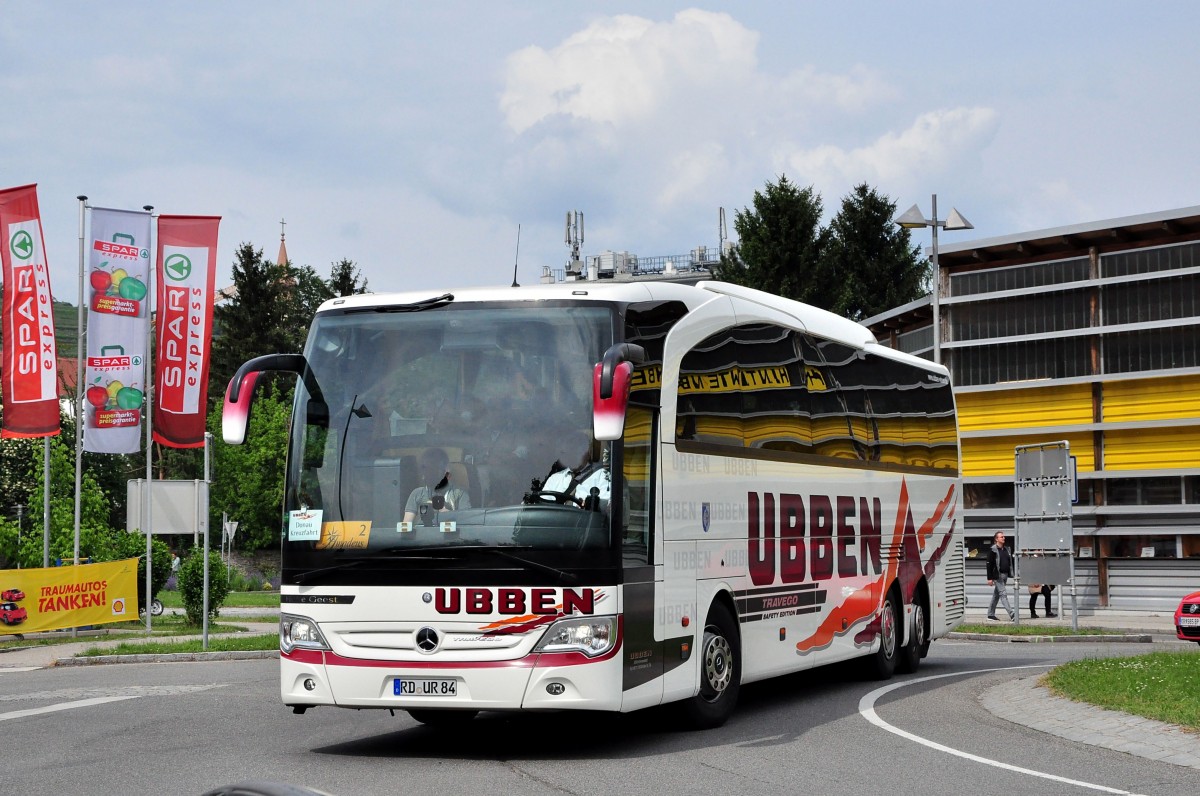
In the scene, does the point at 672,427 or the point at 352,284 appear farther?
the point at 352,284

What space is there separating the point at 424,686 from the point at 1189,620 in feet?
53.7

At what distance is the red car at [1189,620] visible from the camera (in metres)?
23.1

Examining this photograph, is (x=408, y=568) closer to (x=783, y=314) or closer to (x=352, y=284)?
(x=783, y=314)

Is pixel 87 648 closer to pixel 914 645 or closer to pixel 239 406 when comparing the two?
pixel 914 645

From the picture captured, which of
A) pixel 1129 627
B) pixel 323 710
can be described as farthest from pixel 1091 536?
pixel 323 710

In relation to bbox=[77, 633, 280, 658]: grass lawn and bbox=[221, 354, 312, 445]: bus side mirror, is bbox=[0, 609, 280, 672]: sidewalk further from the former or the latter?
bbox=[221, 354, 312, 445]: bus side mirror

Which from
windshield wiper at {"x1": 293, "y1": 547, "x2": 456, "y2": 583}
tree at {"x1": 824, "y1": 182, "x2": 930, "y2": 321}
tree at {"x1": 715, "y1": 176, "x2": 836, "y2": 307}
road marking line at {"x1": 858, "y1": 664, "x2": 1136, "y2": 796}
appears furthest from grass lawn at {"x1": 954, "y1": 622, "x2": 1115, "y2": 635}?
tree at {"x1": 824, "y1": 182, "x2": 930, "y2": 321}

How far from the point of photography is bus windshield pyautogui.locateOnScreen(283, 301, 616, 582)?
34.0ft

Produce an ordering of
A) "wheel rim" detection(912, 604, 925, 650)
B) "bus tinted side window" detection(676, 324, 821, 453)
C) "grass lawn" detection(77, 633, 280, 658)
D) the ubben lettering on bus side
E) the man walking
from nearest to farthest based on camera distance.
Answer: "bus tinted side window" detection(676, 324, 821, 453), the ubben lettering on bus side, "wheel rim" detection(912, 604, 925, 650), "grass lawn" detection(77, 633, 280, 658), the man walking

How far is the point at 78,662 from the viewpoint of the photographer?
74.3ft

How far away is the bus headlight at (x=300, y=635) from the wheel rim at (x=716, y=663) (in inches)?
121

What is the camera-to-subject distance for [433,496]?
10469 millimetres

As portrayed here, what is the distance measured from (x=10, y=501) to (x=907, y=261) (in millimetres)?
46507

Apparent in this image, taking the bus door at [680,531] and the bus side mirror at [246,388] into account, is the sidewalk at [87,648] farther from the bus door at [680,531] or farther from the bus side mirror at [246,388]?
the bus door at [680,531]
